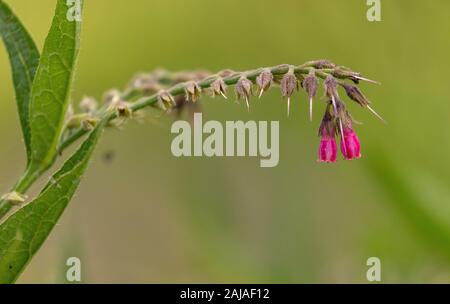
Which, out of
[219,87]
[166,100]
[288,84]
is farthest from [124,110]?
[288,84]

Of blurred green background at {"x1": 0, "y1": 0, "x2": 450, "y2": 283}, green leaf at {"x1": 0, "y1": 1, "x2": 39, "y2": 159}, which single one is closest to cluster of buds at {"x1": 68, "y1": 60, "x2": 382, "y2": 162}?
green leaf at {"x1": 0, "y1": 1, "x2": 39, "y2": 159}

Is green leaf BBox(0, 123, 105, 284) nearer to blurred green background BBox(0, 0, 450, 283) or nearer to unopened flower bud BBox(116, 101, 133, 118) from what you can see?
unopened flower bud BBox(116, 101, 133, 118)

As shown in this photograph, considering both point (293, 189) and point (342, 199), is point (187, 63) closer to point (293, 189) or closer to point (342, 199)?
point (342, 199)

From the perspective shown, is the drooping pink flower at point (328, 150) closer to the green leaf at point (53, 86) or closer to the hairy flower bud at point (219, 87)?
the hairy flower bud at point (219, 87)

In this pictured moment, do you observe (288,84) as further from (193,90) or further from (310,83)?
(193,90)

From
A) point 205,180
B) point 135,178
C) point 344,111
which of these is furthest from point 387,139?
point 135,178

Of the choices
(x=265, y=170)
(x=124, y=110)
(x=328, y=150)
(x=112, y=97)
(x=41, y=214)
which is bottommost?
(x=41, y=214)
